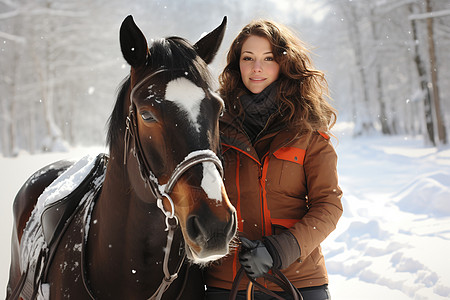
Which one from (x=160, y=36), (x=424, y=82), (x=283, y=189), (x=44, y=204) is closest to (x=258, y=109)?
(x=283, y=189)

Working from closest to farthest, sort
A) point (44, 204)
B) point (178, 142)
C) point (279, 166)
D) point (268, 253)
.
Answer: point (178, 142)
point (268, 253)
point (279, 166)
point (44, 204)

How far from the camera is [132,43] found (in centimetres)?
175

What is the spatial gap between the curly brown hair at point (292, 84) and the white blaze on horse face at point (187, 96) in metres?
0.70

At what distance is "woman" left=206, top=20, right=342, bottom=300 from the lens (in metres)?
1.94

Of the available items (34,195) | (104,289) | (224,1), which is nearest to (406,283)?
(104,289)

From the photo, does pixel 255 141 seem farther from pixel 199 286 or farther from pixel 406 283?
pixel 406 283

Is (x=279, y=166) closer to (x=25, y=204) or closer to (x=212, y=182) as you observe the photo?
(x=212, y=182)

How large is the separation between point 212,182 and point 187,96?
406mm

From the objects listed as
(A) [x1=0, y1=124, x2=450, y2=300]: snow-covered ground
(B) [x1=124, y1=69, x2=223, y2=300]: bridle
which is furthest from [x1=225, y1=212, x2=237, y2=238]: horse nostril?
(A) [x1=0, y1=124, x2=450, y2=300]: snow-covered ground

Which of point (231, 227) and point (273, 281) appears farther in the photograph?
point (273, 281)

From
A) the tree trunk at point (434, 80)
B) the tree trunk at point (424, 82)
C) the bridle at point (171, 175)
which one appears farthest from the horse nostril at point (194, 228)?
the tree trunk at point (424, 82)

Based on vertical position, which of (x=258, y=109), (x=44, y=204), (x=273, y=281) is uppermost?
(x=258, y=109)

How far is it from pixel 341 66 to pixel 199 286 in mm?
30246

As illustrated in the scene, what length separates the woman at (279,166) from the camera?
194cm
